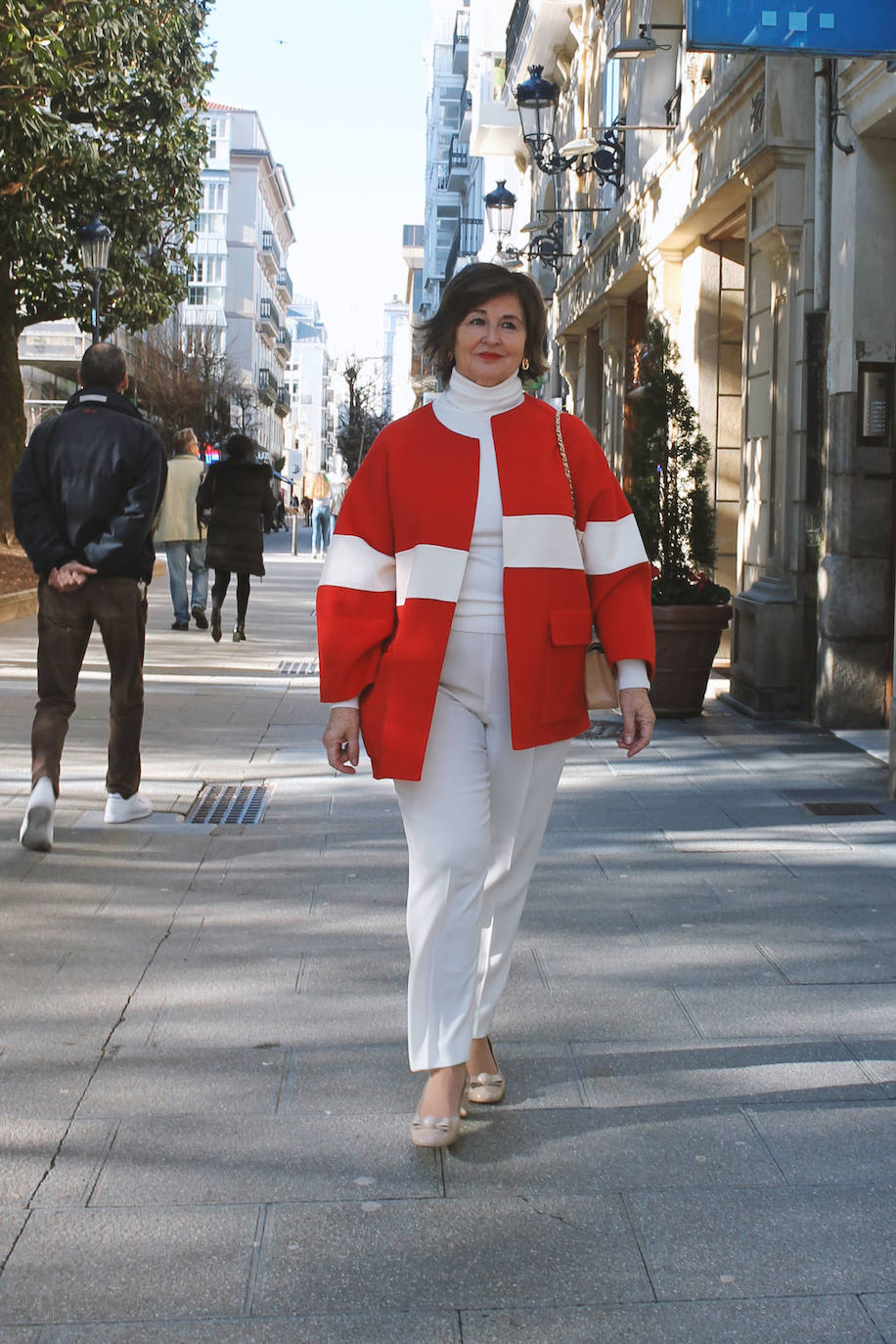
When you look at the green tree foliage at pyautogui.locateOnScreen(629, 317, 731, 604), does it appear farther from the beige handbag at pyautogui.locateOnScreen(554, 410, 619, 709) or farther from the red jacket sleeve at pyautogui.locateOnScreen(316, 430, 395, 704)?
the red jacket sleeve at pyautogui.locateOnScreen(316, 430, 395, 704)

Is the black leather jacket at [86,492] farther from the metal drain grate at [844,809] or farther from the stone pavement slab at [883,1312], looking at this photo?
the stone pavement slab at [883,1312]

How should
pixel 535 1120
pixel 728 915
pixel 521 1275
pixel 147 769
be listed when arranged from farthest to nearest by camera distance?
pixel 147 769, pixel 728 915, pixel 535 1120, pixel 521 1275

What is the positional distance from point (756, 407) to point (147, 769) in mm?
5623

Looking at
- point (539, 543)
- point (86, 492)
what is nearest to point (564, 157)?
point (86, 492)

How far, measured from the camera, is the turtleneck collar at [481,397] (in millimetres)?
3723

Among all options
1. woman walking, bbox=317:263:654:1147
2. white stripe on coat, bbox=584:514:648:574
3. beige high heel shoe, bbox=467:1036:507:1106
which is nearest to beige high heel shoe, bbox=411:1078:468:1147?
woman walking, bbox=317:263:654:1147

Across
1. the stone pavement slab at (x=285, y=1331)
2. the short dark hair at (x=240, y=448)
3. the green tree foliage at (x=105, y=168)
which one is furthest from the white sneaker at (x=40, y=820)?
the green tree foliage at (x=105, y=168)

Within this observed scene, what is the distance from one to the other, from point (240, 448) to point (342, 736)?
469 inches

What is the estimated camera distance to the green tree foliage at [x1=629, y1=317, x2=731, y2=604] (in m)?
11.1

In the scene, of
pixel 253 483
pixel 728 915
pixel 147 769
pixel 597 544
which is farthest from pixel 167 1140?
pixel 253 483

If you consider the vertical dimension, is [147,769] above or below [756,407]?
below

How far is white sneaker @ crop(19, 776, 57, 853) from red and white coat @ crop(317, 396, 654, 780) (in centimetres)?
314

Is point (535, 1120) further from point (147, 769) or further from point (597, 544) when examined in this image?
point (147, 769)

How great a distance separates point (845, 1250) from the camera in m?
3.11
